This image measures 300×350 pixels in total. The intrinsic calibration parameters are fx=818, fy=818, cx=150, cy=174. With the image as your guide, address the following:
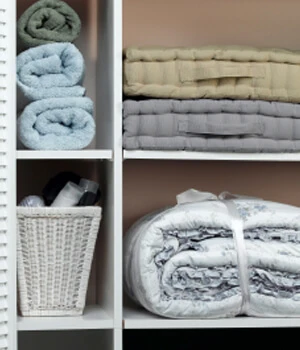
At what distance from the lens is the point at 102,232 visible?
90.4 inches

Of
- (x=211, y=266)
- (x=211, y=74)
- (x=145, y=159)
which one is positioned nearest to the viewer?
(x=211, y=266)

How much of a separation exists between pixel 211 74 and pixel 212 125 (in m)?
0.13

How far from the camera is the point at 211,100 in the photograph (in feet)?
6.93

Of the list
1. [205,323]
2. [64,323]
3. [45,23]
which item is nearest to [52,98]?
[45,23]

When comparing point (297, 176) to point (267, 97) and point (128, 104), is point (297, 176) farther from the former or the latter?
point (128, 104)

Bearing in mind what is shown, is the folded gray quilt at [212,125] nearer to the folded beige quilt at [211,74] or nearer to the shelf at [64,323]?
the folded beige quilt at [211,74]

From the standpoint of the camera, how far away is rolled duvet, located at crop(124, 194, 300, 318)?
6.53ft

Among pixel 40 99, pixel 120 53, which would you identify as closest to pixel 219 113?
pixel 120 53

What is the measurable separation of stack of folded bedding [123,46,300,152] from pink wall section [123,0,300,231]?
359 millimetres

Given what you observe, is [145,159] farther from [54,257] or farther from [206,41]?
[54,257]

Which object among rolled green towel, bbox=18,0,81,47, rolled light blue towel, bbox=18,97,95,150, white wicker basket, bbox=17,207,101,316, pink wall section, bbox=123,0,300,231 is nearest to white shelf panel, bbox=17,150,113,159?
rolled light blue towel, bbox=18,97,95,150

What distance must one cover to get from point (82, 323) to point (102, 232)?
13.2 inches

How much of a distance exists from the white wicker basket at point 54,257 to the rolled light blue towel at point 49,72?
0.30 metres

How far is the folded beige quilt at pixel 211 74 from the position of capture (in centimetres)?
209
